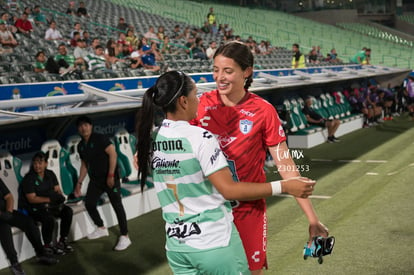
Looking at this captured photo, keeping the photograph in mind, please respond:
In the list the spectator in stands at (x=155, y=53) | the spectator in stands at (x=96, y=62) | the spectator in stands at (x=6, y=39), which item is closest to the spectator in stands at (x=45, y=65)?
the spectator in stands at (x=96, y=62)

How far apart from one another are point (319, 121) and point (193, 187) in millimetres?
13504

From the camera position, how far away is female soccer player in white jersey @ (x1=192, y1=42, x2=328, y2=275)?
9.63 ft

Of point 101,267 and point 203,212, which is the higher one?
point 203,212

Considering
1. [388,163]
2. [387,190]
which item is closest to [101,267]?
[387,190]

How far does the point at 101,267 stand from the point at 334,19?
4641 cm

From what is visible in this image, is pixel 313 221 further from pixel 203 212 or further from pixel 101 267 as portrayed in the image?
pixel 101 267

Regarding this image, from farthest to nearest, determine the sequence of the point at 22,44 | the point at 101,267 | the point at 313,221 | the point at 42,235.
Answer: the point at 22,44, the point at 42,235, the point at 101,267, the point at 313,221

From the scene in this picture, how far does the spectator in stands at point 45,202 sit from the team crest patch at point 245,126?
13.5 feet

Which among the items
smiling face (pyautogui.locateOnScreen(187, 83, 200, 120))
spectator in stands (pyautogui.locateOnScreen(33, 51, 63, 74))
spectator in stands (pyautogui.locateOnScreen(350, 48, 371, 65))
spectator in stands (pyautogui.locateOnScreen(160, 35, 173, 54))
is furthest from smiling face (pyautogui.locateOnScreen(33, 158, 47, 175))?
spectator in stands (pyautogui.locateOnScreen(350, 48, 371, 65))

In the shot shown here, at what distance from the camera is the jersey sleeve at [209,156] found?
241 cm

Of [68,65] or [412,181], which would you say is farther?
[68,65]

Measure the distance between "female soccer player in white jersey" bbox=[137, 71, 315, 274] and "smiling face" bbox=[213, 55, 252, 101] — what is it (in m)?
0.38

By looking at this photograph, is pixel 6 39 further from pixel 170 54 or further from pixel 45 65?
pixel 170 54

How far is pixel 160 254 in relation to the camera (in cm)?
643
